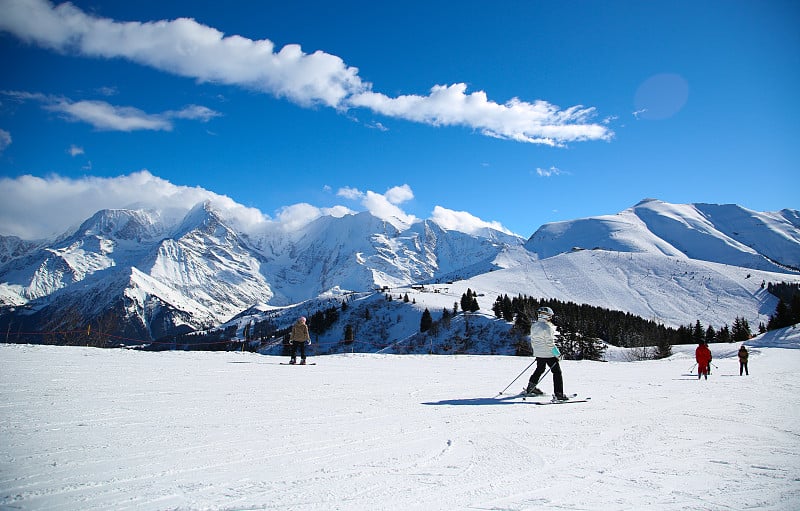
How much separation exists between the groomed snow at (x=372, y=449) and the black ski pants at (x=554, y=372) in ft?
2.17

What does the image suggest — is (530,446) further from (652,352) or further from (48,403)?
(652,352)

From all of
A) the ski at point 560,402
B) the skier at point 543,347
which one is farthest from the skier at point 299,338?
the ski at point 560,402

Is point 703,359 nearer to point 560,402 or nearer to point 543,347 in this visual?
point 543,347

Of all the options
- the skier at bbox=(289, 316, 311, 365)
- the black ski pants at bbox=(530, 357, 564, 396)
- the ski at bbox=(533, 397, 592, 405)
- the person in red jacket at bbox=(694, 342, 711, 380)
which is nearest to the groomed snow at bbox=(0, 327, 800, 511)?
the ski at bbox=(533, 397, 592, 405)

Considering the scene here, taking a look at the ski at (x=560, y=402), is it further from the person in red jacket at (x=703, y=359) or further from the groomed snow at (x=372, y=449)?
the person in red jacket at (x=703, y=359)

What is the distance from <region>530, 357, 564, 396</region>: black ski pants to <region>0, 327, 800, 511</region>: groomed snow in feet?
2.17

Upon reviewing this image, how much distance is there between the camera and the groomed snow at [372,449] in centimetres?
377

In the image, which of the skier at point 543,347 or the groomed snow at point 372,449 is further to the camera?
the skier at point 543,347

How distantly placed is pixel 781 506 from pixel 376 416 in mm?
5199

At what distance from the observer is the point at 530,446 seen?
222 inches

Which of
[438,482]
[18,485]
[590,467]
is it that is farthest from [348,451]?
[18,485]

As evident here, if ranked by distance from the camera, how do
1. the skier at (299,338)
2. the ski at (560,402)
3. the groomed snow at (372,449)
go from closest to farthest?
1. the groomed snow at (372,449)
2. the ski at (560,402)
3. the skier at (299,338)

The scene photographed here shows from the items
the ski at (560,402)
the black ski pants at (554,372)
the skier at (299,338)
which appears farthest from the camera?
the skier at (299,338)

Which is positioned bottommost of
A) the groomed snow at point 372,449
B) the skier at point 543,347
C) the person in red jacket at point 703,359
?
the person in red jacket at point 703,359
